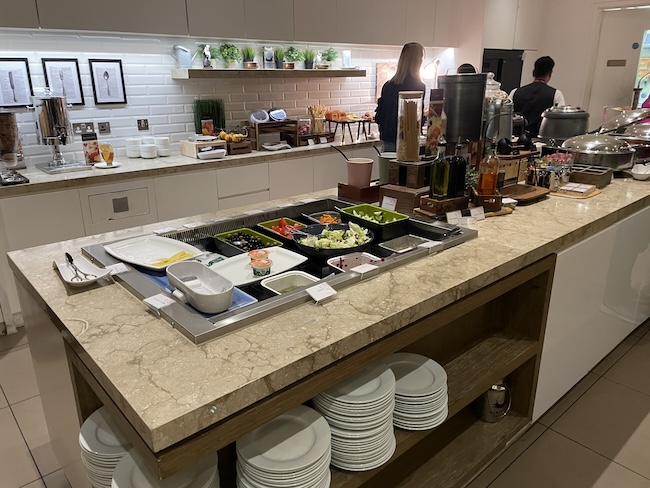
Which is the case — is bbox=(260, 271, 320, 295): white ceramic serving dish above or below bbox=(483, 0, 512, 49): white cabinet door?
below

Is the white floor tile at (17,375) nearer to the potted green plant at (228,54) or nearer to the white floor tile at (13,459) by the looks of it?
the white floor tile at (13,459)

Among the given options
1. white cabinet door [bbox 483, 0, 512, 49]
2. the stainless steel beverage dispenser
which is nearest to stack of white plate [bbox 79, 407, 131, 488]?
the stainless steel beverage dispenser

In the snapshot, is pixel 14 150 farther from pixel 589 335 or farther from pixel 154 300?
pixel 589 335

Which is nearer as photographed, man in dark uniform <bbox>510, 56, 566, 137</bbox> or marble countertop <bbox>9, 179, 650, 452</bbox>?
marble countertop <bbox>9, 179, 650, 452</bbox>

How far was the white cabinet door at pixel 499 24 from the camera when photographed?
18.3 feet

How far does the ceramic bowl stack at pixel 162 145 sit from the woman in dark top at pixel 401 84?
68.7 inches

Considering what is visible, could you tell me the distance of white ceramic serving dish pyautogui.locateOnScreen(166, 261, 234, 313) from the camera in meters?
1.28

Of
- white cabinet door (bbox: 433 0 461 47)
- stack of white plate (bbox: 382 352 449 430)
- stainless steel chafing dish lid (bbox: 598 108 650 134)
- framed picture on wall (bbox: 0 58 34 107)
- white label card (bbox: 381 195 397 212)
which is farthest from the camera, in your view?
white cabinet door (bbox: 433 0 461 47)

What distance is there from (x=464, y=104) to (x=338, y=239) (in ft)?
3.10

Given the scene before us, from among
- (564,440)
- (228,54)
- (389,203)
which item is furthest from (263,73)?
(564,440)

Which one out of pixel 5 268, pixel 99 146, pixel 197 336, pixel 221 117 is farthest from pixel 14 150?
pixel 197 336

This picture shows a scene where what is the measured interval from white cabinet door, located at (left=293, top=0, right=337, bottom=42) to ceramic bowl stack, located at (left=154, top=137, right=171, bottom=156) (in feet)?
4.66

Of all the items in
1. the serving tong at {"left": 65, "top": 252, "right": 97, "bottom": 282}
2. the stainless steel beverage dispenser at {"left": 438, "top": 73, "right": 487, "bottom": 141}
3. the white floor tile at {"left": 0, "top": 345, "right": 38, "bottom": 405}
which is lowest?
the white floor tile at {"left": 0, "top": 345, "right": 38, "bottom": 405}

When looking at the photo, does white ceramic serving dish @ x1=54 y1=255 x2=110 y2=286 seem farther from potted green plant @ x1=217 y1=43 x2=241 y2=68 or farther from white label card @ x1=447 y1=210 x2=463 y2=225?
potted green plant @ x1=217 y1=43 x2=241 y2=68
